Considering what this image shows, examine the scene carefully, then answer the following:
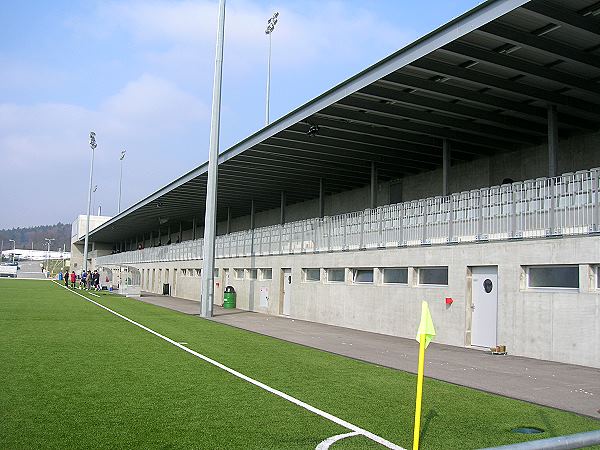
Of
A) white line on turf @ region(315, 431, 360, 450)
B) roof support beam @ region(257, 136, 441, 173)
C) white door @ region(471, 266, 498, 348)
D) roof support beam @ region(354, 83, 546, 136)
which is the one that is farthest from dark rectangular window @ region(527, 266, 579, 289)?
roof support beam @ region(257, 136, 441, 173)

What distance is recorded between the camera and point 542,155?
2300 centimetres

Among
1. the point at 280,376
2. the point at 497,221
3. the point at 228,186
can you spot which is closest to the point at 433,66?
the point at 497,221

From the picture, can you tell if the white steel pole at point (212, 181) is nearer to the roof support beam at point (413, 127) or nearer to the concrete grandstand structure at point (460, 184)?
the concrete grandstand structure at point (460, 184)

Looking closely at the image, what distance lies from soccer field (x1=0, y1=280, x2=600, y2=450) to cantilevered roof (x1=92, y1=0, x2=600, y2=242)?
783 centimetres

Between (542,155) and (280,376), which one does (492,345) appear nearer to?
(280,376)

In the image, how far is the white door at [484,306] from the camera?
16328 millimetres

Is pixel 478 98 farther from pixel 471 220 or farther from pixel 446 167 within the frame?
pixel 446 167

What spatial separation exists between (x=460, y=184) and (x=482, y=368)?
50.4ft

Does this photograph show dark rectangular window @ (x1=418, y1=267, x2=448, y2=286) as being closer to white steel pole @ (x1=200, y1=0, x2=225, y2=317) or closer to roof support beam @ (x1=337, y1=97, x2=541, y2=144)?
roof support beam @ (x1=337, y1=97, x2=541, y2=144)

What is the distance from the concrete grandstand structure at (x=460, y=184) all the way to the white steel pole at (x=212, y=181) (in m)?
1.46

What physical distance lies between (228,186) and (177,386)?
95.1 feet

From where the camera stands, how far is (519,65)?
16.2 metres

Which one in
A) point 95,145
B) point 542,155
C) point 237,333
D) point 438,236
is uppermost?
point 95,145

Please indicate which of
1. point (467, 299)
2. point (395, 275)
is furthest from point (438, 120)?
point (467, 299)
